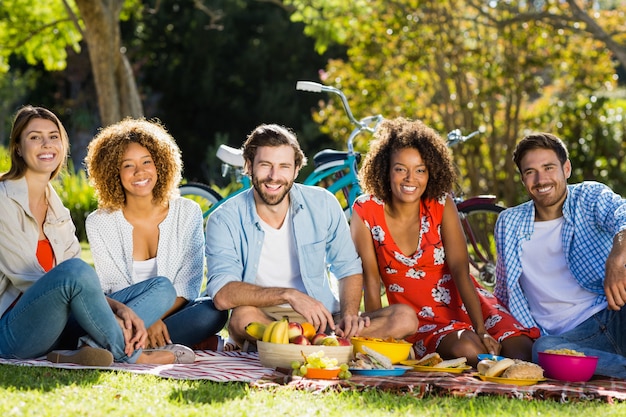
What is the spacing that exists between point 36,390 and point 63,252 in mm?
1113

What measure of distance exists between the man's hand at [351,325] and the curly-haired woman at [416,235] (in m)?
0.41

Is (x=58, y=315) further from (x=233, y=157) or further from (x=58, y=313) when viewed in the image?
(x=233, y=157)

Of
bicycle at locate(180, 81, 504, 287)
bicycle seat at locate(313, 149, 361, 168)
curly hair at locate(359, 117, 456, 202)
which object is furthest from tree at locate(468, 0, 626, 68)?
curly hair at locate(359, 117, 456, 202)

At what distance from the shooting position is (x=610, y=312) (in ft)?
14.1

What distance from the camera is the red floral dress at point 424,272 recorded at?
4723mm

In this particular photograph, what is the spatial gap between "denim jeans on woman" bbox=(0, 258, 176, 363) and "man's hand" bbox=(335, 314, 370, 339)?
988 mm

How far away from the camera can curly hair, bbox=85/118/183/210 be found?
4582mm

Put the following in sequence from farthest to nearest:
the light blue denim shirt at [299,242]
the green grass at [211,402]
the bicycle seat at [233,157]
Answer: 1. the bicycle seat at [233,157]
2. the light blue denim shirt at [299,242]
3. the green grass at [211,402]

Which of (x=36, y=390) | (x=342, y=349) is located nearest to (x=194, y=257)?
(x=342, y=349)

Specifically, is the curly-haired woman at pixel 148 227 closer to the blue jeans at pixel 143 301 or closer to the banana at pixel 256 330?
the blue jeans at pixel 143 301

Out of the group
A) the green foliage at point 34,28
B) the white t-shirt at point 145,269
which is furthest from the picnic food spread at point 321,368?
the green foliage at point 34,28

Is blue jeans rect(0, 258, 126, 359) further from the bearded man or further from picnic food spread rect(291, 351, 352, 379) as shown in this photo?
picnic food spread rect(291, 351, 352, 379)

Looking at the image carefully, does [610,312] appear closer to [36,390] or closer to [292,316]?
[292,316]

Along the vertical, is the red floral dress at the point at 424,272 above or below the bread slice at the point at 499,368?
above
